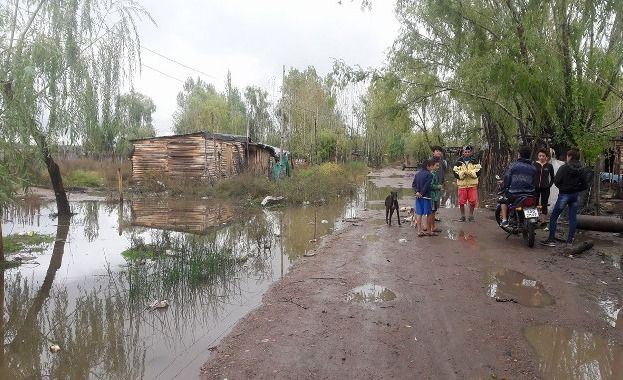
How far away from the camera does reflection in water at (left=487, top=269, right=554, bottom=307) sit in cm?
528

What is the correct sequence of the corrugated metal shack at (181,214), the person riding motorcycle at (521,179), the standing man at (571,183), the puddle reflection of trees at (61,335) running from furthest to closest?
the corrugated metal shack at (181,214)
the person riding motorcycle at (521,179)
the standing man at (571,183)
the puddle reflection of trees at (61,335)

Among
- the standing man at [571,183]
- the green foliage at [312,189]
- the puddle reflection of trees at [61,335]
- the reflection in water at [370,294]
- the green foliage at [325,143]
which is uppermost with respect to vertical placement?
the green foliage at [325,143]

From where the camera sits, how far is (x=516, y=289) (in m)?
5.69

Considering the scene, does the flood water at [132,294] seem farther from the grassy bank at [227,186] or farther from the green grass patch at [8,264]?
the grassy bank at [227,186]

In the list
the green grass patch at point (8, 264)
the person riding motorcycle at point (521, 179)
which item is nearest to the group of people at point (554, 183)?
the person riding motorcycle at point (521, 179)

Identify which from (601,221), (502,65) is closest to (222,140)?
(502,65)

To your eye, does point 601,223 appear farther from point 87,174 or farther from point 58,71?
point 87,174

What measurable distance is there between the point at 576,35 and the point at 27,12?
36.5 ft

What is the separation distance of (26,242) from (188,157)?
51.2 ft

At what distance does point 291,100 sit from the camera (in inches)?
1560

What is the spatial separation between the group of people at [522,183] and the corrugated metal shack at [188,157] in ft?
51.6

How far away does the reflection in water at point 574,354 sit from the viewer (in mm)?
3633

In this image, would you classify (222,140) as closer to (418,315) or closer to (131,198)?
(131,198)

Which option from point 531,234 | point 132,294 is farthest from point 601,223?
point 132,294
